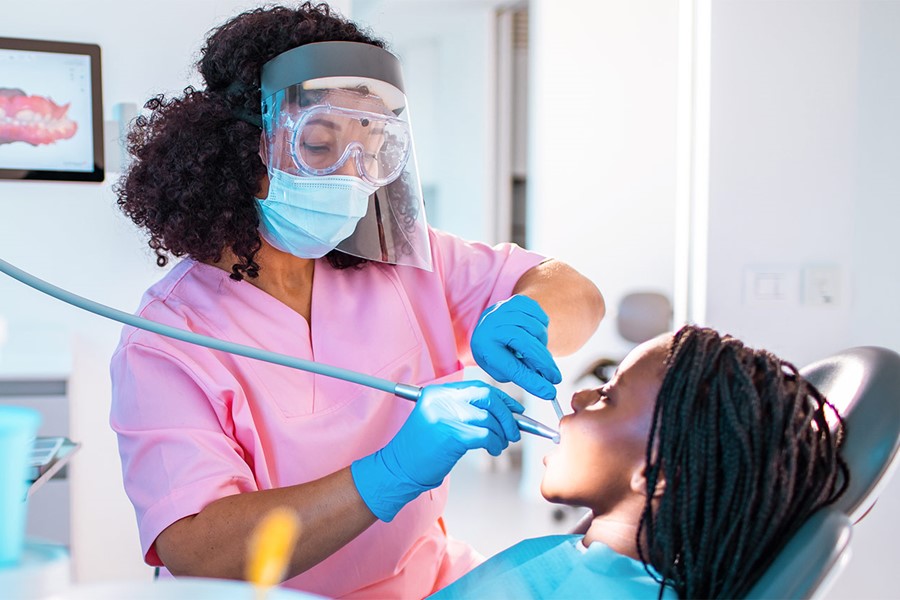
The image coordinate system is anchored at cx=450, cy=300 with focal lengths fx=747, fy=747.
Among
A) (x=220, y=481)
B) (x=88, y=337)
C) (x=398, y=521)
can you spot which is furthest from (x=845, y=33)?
(x=88, y=337)

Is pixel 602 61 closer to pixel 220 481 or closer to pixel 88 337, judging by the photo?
pixel 88 337

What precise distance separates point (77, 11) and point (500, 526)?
2.51 m

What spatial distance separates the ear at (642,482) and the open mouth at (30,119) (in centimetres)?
164

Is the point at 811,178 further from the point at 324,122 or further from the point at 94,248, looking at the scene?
the point at 94,248

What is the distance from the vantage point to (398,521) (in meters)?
1.21

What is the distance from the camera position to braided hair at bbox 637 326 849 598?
2.86ft

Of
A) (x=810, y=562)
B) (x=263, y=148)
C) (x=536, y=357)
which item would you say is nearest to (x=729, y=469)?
(x=810, y=562)

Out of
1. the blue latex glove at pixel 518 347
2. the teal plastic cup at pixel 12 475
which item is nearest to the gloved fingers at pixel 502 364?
the blue latex glove at pixel 518 347

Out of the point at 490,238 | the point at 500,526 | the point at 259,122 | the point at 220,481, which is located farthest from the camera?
the point at 490,238

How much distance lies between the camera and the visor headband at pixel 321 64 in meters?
1.11

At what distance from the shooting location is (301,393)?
3.90 feet

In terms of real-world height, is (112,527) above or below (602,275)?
below

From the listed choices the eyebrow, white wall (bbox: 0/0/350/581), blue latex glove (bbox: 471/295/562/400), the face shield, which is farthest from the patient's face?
white wall (bbox: 0/0/350/581)

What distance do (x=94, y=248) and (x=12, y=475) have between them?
1607 millimetres
